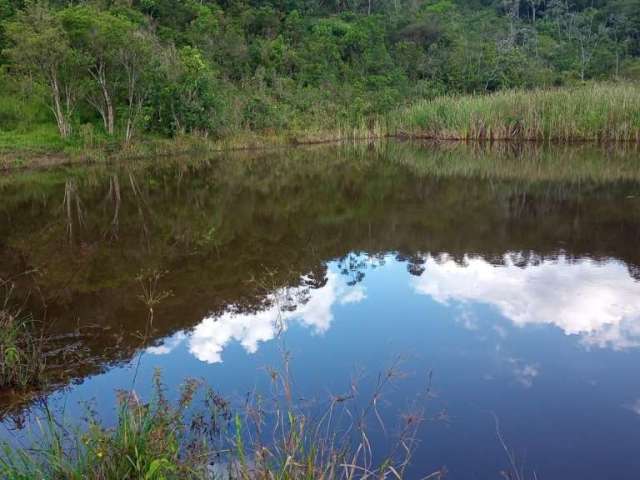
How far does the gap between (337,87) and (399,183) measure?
A: 17.3 metres

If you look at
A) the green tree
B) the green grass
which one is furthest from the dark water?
the green tree

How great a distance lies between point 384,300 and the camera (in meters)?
6.50

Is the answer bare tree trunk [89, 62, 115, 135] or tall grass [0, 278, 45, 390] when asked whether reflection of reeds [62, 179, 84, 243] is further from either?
bare tree trunk [89, 62, 115, 135]

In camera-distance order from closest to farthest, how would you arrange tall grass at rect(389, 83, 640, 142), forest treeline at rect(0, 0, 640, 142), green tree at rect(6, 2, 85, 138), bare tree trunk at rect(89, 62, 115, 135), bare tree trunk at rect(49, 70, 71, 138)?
1. green tree at rect(6, 2, 85, 138)
2. bare tree trunk at rect(49, 70, 71, 138)
3. forest treeline at rect(0, 0, 640, 142)
4. bare tree trunk at rect(89, 62, 115, 135)
5. tall grass at rect(389, 83, 640, 142)

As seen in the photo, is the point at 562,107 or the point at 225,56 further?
the point at 225,56

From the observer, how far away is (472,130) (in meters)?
23.6

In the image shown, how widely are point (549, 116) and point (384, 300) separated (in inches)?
721

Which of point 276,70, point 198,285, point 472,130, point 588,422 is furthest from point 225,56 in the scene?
point 588,422

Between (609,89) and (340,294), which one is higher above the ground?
(609,89)

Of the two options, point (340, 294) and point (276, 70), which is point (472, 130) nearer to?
point (276, 70)

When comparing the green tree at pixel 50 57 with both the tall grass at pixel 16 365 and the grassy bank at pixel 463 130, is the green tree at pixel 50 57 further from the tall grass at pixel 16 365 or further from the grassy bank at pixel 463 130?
the tall grass at pixel 16 365

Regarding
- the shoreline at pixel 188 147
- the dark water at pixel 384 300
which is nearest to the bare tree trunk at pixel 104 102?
the shoreline at pixel 188 147

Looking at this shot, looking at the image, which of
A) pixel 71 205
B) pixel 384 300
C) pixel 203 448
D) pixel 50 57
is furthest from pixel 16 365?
pixel 50 57

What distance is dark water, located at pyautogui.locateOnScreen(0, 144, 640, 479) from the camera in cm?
420
